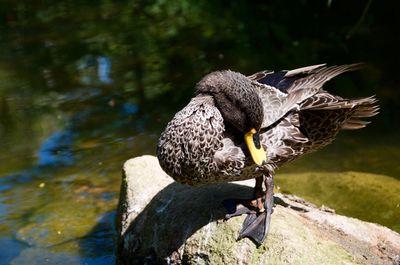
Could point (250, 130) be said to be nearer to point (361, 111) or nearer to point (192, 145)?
point (192, 145)

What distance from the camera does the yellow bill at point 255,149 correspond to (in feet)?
13.3

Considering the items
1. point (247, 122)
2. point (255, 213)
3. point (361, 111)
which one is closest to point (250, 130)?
point (247, 122)

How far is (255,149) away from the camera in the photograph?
4117mm

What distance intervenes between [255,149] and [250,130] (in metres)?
0.13

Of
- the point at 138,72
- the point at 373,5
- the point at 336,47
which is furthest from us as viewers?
the point at 373,5

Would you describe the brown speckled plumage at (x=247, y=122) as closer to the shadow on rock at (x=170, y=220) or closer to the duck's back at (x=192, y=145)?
the duck's back at (x=192, y=145)

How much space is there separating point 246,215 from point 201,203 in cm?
38

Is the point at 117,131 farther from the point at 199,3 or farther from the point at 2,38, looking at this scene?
the point at 199,3

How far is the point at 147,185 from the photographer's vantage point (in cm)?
520

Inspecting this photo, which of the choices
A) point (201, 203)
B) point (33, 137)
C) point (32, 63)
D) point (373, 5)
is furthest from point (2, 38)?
point (201, 203)

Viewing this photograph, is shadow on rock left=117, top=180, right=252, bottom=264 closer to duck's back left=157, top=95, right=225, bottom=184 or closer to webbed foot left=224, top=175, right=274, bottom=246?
webbed foot left=224, top=175, right=274, bottom=246

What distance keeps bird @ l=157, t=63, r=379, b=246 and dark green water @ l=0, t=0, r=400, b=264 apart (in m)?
1.60

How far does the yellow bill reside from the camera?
4.05 metres

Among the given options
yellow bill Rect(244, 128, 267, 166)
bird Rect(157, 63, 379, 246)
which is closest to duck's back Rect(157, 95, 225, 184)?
bird Rect(157, 63, 379, 246)
